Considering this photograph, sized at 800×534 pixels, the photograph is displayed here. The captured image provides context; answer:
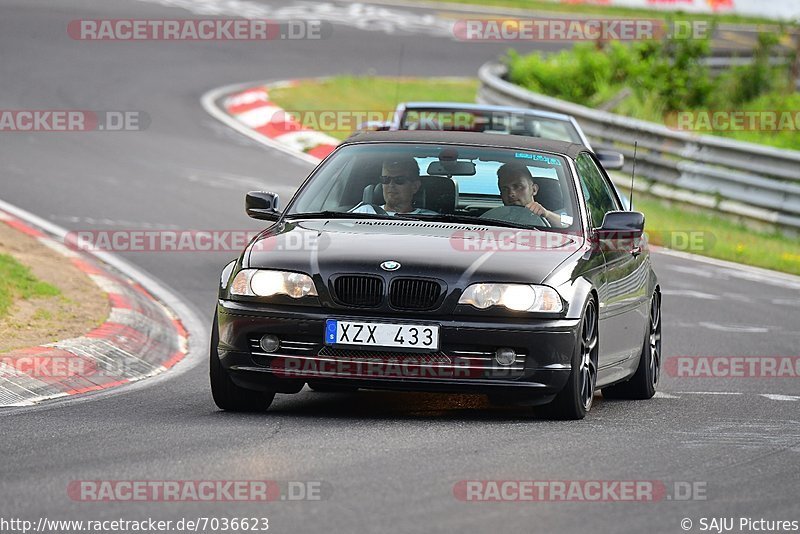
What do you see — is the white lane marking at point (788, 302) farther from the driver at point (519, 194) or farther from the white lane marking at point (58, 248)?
the driver at point (519, 194)

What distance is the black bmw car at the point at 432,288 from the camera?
8008mm

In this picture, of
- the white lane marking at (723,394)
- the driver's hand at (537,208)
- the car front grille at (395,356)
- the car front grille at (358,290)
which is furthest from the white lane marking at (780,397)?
the car front grille at (358,290)

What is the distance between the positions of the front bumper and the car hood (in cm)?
22

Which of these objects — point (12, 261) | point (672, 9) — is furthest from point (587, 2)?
point (12, 261)

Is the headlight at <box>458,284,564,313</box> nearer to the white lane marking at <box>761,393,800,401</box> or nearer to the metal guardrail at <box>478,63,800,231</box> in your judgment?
the white lane marking at <box>761,393,800,401</box>

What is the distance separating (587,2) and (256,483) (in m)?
37.7

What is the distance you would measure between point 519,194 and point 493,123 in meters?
6.62

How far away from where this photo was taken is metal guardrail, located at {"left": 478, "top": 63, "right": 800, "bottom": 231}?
1959 cm

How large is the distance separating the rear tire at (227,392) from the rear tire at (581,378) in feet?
4.86

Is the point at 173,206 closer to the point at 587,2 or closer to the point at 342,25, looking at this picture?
the point at 342,25

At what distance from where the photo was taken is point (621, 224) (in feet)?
29.7

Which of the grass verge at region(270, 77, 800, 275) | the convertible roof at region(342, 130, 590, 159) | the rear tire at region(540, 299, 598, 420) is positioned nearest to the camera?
the rear tire at region(540, 299, 598, 420)

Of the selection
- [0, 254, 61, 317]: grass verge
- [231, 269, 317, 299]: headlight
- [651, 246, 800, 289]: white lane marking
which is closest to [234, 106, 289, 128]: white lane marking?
[651, 246, 800, 289]: white lane marking

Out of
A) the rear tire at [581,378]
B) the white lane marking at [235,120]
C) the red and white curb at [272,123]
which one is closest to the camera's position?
the rear tire at [581,378]
